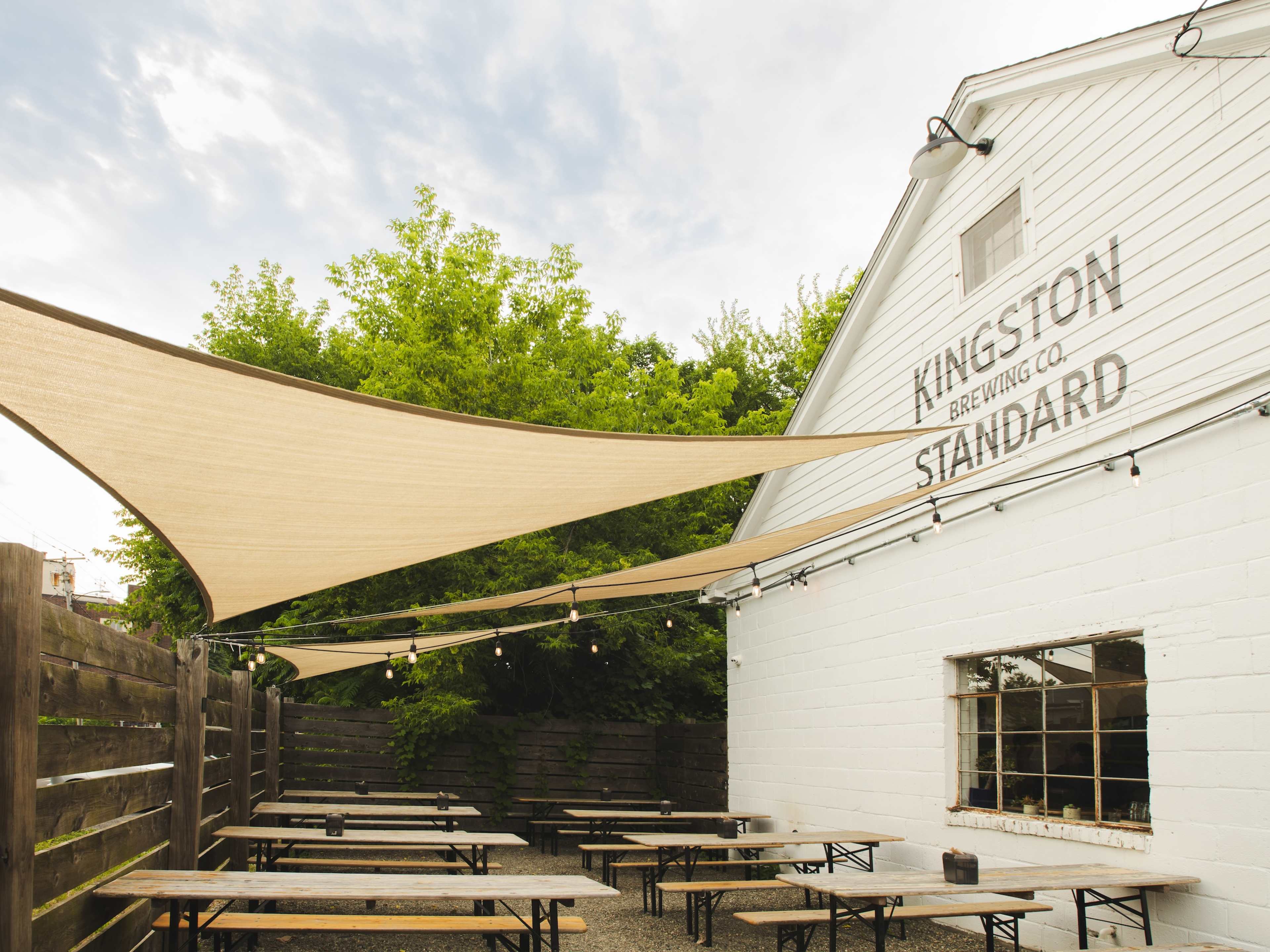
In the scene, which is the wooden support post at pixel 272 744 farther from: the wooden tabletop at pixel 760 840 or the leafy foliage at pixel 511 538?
the wooden tabletop at pixel 760 840

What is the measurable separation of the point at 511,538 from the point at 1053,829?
5.94 m

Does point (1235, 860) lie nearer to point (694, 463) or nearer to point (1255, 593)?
point (1255, 593)

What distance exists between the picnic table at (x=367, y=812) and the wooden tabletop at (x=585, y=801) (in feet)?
8.31

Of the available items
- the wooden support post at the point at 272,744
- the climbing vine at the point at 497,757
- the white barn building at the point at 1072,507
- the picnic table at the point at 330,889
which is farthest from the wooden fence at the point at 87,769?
the climbing vine at the point at 497,757

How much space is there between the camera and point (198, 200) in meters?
11.1

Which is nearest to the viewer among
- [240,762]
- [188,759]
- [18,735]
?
[18,735]

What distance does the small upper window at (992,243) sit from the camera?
5.95 meters

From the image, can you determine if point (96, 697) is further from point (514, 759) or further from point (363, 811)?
point (514, 759)

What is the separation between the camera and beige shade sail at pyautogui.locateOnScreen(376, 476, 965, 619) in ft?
16.8

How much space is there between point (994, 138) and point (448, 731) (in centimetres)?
829

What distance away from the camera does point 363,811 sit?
23.2ft

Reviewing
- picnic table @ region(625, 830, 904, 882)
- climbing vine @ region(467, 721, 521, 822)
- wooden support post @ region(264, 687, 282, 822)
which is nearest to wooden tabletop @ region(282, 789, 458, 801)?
wooden support post @ region(264, 687, 282, 822)

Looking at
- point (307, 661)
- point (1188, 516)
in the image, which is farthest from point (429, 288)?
point (1188, 516)

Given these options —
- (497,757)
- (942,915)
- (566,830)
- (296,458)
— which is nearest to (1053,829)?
(942,915)
